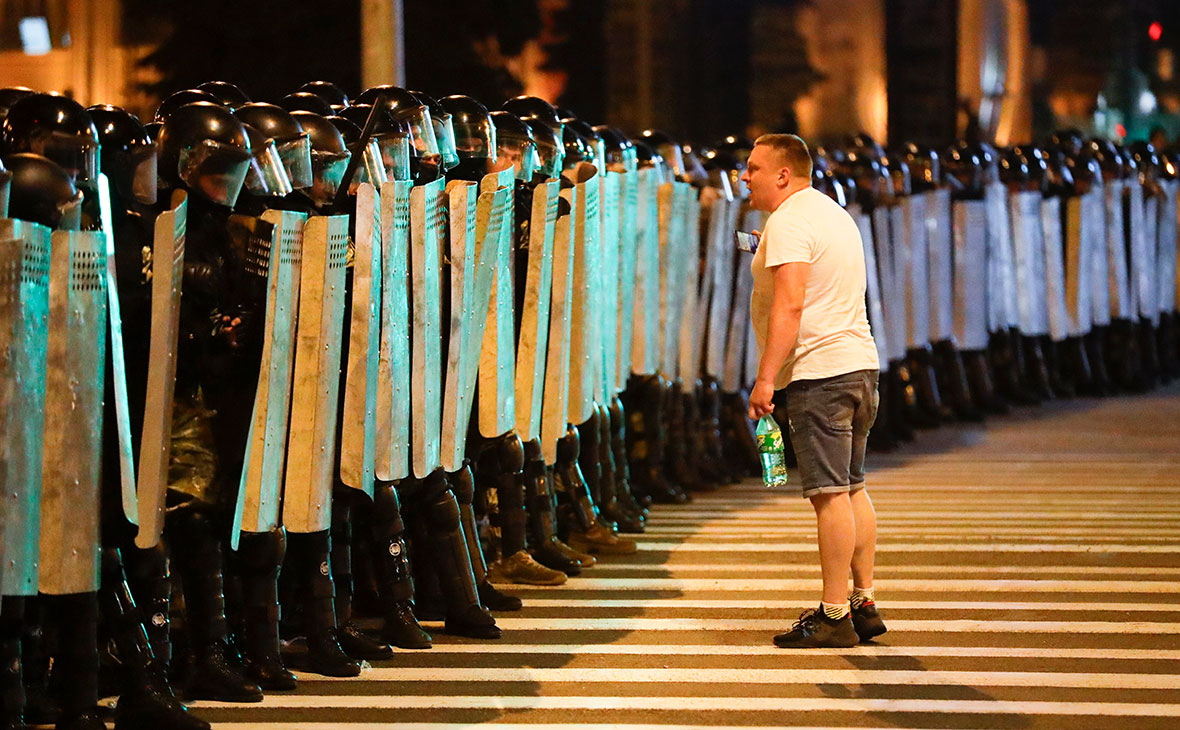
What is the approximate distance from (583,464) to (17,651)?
12.2 feet

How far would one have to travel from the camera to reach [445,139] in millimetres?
6586

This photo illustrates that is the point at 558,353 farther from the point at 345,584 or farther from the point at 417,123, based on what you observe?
the point at 345,584

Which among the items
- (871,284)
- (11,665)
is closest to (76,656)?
(11,665)

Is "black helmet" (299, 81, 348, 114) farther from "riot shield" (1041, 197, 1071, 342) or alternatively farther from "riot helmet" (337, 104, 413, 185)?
"riot shield" (1041, 197, 1071, 342)

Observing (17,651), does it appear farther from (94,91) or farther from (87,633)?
(94,91)

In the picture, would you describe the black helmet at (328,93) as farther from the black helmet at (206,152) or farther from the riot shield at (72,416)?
the riot shield at (72,416)

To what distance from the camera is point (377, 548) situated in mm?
5996

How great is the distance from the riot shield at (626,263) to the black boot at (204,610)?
11.2ft

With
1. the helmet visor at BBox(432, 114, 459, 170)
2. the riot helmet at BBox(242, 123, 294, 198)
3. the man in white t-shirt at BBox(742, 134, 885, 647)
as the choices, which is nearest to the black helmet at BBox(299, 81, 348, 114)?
the helmet visor at BBox(432, 114, 459, 170)

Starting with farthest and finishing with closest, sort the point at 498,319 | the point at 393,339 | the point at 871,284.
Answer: the point at 871,284
the point at 498,319
the point at 393,339

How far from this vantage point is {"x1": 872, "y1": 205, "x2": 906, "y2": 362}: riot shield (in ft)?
36.8

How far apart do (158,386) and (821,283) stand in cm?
224

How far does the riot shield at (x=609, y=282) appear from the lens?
26.4 ft

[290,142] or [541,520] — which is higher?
[290,142]
